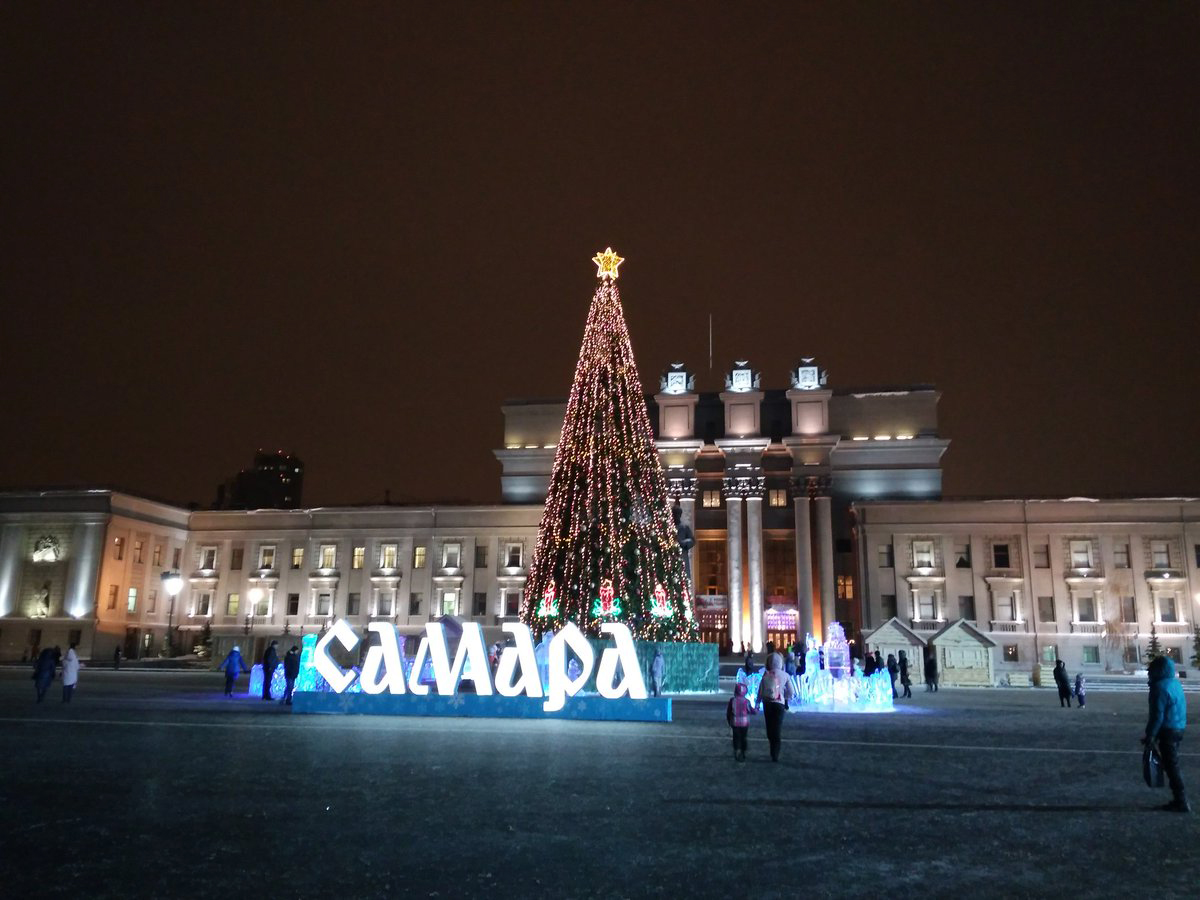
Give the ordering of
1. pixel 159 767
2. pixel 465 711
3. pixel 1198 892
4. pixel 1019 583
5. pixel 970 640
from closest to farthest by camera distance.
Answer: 1. pixel 1198 892
2. pixel 159 767
3. pixel 465 711
4. pixel 970 640
5. pixel 1019 583

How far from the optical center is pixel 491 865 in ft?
22.9

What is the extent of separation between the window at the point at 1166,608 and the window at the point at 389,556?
157 feet

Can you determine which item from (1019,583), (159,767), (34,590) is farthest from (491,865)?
(34,590)

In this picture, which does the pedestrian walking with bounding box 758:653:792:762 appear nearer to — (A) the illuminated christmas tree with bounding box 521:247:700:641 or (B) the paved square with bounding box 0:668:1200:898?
(B) the paved square with bounding box 0:668:1200:898

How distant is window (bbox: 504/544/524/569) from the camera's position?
61625 millimetres

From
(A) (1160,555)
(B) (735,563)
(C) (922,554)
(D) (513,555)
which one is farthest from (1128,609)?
(D) (513,555)

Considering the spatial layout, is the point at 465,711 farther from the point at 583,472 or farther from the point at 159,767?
the point at 583,472

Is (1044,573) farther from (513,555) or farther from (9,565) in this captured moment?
(9,565)

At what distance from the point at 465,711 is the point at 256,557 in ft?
162

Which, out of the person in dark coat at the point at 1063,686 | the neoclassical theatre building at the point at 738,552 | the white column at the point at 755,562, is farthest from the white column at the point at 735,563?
the person in dark coat at the point at 1063,686

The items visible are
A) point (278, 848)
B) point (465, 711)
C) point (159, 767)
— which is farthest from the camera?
point (465, 711)

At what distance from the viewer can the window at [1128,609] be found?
53.1 metres

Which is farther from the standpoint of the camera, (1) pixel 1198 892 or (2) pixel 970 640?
(2) pixel 970 640

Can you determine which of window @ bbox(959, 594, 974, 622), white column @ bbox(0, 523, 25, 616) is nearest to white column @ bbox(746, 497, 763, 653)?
window @ bbox(959, 594, 974, 622)
